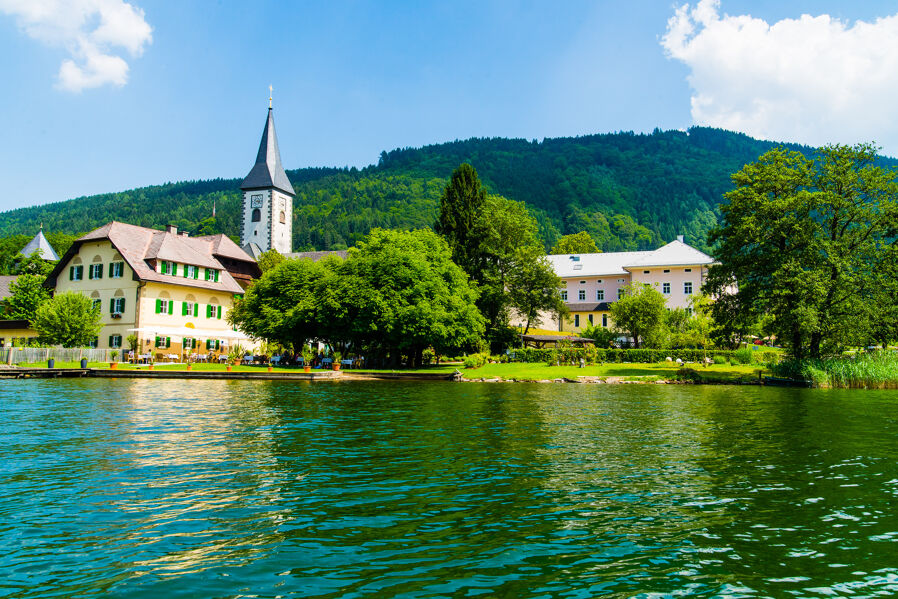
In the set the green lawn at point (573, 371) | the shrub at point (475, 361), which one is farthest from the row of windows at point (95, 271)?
the shrub at point (475, 361)

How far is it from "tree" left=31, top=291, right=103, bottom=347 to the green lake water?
38291mm

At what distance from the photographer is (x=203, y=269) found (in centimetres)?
6881

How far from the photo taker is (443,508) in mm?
9562

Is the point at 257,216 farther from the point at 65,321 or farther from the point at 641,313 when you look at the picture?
the point at 641,313

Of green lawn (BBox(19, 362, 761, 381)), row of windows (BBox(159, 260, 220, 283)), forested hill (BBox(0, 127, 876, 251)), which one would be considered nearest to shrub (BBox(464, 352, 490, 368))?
green lawn (BBox(19, 362, 761, 381))

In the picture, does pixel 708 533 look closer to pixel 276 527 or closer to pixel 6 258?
pixel 276 527

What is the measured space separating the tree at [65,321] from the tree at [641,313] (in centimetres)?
5185

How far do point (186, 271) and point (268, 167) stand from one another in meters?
57.5

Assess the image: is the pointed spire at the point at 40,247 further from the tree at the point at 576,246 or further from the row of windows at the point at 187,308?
the tree at the point at 576,246

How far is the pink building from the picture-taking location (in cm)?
8700

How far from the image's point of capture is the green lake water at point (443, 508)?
6742 mm

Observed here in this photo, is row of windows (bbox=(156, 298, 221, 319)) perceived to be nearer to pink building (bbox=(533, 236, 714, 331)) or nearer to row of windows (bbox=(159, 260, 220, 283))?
row of windows (bbox=(159, 260, 220, 283))

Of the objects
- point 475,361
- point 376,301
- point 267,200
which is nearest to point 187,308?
point 376,301

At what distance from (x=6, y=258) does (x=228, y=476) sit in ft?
394
